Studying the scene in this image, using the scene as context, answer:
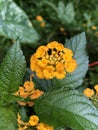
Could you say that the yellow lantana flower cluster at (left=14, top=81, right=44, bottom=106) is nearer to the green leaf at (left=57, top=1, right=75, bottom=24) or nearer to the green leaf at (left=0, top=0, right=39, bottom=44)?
the green leaf at (left=0, top=0, right=39, bottom=44)

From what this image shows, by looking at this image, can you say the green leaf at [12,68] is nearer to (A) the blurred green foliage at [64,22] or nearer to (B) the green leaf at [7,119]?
(B) the green leaf at [7,119]

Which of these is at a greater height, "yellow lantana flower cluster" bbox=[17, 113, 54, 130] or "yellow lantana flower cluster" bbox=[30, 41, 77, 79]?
"yellow lantana flower cluster" bbox=[30, 41, 77, 79]

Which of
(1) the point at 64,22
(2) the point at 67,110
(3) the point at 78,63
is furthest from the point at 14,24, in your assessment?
(2) the point at 67,110

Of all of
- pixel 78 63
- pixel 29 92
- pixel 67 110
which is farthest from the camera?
pixel 78 63

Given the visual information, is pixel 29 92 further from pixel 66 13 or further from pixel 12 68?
pixel 66 13

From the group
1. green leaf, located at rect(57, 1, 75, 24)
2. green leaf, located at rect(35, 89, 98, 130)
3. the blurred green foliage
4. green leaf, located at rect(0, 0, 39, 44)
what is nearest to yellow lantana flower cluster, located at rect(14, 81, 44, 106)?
green leaf, located at rect(35, 89, 98, 130)

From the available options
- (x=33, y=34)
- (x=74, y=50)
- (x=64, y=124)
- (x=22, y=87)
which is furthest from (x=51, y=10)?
(x=64, y=124)

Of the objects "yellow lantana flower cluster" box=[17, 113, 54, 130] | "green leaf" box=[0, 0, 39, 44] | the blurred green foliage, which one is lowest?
"yellow lantana flower cluster" box=[17, 113, 54, 130]
